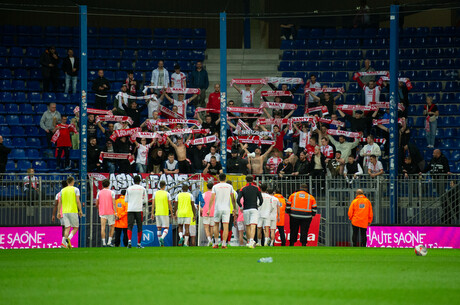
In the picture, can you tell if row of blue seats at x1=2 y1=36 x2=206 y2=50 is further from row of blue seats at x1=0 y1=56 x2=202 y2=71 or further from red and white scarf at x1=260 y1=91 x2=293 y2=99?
red and white scarf at x1=260 y1=91 x2=293 y2=99

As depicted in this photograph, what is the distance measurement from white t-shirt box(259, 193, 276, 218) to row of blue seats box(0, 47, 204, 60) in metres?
12.9

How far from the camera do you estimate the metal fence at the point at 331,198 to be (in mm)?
24375

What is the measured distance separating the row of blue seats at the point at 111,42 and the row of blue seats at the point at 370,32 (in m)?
4.75

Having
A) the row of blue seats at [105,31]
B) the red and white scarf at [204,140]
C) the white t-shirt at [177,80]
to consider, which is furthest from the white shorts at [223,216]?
the row of blue seats at [105,31]

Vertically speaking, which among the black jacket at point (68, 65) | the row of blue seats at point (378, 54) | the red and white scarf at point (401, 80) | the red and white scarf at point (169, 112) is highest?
the row of blue seats at point (378, 54)

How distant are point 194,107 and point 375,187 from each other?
978 centimetres

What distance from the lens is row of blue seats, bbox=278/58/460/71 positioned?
1339 inches

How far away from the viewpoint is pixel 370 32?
35562mm

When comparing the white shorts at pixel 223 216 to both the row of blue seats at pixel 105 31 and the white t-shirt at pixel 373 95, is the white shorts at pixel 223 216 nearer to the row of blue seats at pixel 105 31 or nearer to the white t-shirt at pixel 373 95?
the white t-shirt at pixel 373 95

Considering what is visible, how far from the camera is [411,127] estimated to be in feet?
103

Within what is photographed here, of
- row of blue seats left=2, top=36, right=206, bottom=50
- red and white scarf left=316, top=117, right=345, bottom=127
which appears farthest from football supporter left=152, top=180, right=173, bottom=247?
row of blue seats left=2, top=36, right=206, bottom=50

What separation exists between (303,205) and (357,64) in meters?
11.9

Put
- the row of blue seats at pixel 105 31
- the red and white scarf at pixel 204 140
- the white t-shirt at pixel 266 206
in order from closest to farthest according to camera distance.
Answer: the white t-shirt at pixel 266 206
the red and white scarf at pixel 204 140
the row of blue seats at pixel 105 31

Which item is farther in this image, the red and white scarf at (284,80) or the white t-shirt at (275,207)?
the red and white scarf at (284,80)
